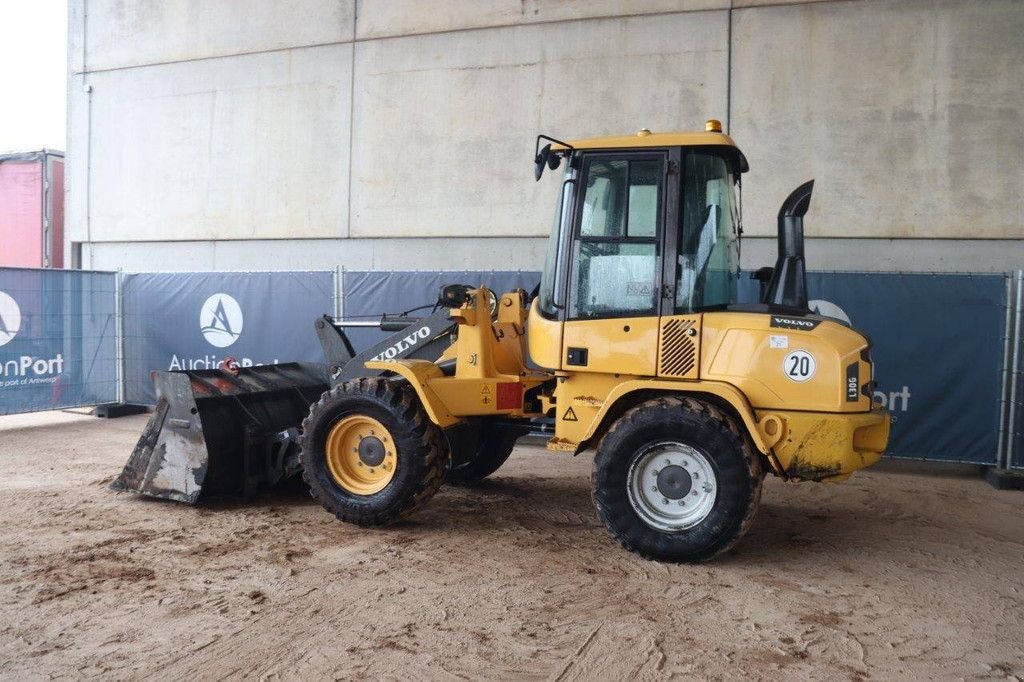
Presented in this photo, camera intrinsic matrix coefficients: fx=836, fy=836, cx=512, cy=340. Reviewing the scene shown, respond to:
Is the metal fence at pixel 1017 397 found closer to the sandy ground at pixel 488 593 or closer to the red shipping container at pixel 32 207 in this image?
the sandy ground at pixel 488 593

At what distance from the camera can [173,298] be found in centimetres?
1141

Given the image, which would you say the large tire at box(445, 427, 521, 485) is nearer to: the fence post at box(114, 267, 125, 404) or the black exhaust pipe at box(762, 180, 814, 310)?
the black exhaust pipe at box(762, 180, 814, 310)

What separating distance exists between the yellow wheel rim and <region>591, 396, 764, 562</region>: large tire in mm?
1556

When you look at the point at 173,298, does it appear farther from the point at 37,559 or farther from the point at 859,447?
the point at 859,447

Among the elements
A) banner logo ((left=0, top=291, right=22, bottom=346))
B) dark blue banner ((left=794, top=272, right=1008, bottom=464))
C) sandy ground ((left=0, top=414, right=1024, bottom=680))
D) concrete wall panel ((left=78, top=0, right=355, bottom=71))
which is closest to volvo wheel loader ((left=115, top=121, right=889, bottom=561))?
sandy ground ((left=0, top=414, right=1024, bottom=680))

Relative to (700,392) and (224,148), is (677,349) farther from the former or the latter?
(224,148)

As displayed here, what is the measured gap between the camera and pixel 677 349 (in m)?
5.20

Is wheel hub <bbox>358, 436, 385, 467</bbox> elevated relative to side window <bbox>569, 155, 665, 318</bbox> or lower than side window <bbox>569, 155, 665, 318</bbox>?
lower

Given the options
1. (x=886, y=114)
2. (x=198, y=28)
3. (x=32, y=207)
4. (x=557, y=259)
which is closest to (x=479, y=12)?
(x=198, y=28)

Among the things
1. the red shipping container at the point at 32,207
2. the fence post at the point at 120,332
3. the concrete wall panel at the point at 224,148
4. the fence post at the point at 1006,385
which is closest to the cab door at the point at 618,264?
the fence post at the point at 1006,385

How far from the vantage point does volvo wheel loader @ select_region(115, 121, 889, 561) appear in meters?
5.02

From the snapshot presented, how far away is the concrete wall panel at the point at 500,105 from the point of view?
10.1 metres

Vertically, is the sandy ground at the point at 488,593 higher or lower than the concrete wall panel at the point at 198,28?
lower

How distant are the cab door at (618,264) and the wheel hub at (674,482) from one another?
623 millimetres
